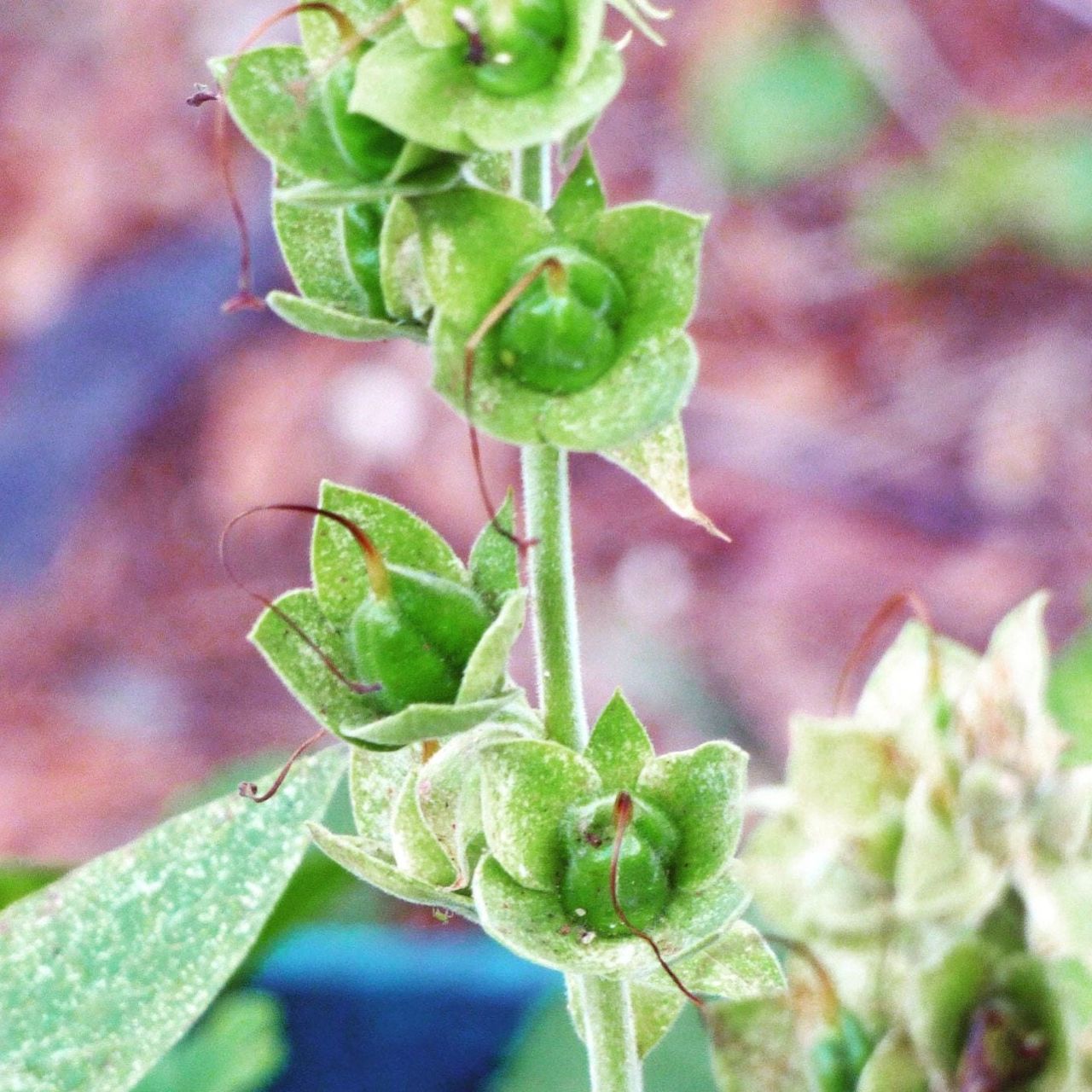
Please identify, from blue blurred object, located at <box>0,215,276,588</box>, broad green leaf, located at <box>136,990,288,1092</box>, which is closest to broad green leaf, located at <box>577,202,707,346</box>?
broad green leaf, located at <box>136,990,288,1092</box>

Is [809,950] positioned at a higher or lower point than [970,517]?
higher

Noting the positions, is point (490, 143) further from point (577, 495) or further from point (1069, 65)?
point (1069, 65)

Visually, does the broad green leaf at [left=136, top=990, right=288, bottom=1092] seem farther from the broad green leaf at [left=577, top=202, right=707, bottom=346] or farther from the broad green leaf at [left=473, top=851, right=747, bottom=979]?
the broad green leaf at [left=577, top=202, right=707, bottom=346]

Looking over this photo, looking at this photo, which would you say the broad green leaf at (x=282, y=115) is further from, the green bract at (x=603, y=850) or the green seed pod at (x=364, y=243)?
the green bract at (x=603, y=850)

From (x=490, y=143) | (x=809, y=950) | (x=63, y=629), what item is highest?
(x=490, y=143)

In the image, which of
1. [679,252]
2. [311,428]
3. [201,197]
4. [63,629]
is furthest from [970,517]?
[679,252]

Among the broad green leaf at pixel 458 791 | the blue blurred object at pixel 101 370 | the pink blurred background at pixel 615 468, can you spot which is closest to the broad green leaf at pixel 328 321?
the broad green leaf at pixel 458 791

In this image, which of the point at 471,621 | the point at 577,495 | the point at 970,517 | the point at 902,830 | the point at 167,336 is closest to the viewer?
the point at 902,830
